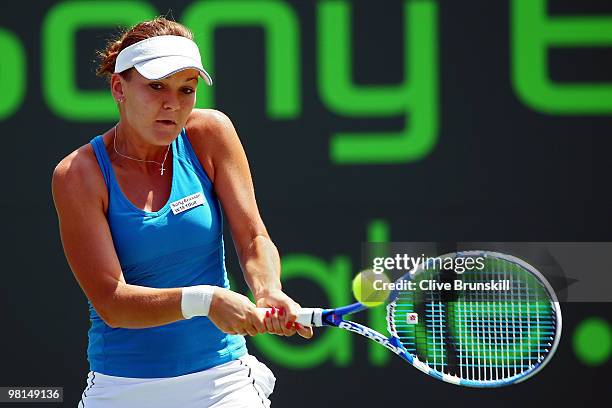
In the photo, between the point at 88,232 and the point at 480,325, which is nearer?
the point at 88,232

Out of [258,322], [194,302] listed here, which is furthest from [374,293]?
[194,302]

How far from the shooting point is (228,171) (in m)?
2.85

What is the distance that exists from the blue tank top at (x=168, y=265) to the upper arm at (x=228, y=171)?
0.03m

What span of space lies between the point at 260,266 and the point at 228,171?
249 mm

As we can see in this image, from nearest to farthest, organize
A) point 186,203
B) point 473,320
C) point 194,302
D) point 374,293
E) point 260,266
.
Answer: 1. point 194,302
2. point 186,203
3. point 260,266
4. point 374,293
5. point 473,320

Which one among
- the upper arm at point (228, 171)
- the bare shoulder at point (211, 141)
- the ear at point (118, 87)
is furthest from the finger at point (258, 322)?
the ear at point (118, 87)

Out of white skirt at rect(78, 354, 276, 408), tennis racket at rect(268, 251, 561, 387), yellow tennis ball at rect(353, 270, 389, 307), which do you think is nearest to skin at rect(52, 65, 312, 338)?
white skirt at rect(78, 354, 276, 408)

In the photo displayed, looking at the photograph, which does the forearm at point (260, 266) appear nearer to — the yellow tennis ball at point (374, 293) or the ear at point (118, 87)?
the yellow tennis ball at point (374, 293)

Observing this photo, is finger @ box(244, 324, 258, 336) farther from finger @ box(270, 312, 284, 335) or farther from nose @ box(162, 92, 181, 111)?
nose @ box(162, 92, 181, 111)

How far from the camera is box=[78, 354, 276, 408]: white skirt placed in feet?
8.95

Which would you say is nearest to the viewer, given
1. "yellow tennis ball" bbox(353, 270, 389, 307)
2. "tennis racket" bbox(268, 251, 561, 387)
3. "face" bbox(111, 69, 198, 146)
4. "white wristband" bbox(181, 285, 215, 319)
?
"white wristband" bbox(181, 285, 215, 319)

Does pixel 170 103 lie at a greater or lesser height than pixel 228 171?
greater

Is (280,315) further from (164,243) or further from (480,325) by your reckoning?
(480,325)

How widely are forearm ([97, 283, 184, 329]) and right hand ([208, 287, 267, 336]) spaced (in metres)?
0.08
